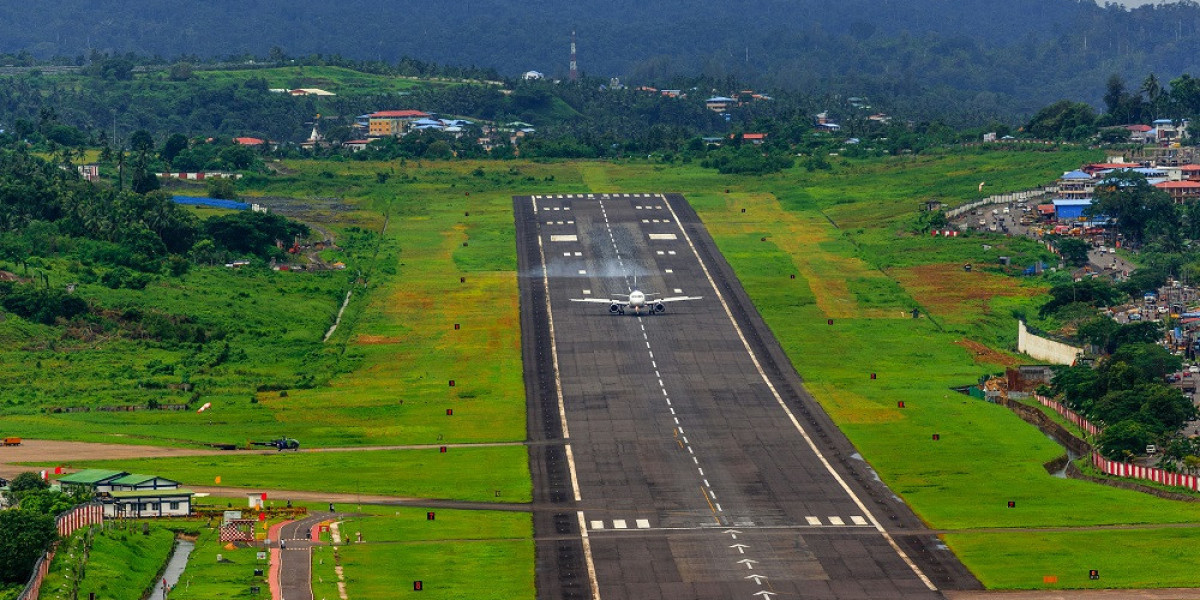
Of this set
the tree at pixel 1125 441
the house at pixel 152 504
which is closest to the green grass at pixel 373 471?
the house at pixel 152 504

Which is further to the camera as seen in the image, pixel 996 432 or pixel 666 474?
pixel 996 432

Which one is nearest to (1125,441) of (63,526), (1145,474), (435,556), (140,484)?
(1145,474)

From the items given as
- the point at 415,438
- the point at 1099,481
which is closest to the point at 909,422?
the point at 1099,481

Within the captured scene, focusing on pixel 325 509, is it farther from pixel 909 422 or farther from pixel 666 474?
pixel 909 422

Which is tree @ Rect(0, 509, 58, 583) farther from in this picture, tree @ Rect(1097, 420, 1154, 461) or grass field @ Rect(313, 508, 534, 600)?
tree @ Rect(1097, 420, 1154, 461)

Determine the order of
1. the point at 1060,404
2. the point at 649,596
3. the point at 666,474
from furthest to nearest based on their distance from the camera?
the point at 1060,404, the point at 666,474, the point at 649,596

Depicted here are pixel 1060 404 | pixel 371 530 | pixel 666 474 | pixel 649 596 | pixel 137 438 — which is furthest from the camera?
pixel 1060 404

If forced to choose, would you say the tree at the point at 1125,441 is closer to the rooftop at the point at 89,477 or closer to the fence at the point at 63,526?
the rooftop at the point at 89,477
